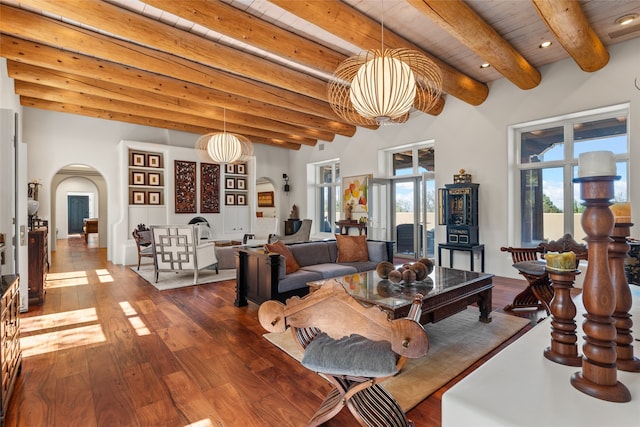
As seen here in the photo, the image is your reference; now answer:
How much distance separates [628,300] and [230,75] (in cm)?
556

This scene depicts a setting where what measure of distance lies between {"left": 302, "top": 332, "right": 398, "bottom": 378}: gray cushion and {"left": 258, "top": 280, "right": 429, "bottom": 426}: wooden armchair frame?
52mm

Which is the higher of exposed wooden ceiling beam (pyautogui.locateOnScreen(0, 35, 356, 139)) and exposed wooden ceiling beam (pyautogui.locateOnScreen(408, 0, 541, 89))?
exposed wooden ceiling beam (pyautogui.locateOnScreen(0, 35, 356, 139))

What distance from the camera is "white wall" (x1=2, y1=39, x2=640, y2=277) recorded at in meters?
4.53

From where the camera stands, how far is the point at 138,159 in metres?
7.81

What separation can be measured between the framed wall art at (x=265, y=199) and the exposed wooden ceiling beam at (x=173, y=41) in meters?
6.88

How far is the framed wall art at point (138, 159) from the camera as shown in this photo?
771 centimetres

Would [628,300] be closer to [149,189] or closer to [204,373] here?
[204,373]

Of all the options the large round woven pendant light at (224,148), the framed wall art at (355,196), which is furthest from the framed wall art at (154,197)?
the framed wall art at (355,196)

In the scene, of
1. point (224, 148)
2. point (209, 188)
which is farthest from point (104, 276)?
point (209, 188)

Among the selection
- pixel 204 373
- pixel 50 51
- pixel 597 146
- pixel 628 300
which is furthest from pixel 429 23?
pixel 50 51

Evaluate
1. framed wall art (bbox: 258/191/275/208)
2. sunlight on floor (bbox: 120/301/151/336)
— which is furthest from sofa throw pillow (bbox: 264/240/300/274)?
framed wall art (bbox: 258/191/275/208)

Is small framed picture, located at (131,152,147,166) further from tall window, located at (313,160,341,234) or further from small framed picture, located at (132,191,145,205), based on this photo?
tall window, located at (313,160,341,234)

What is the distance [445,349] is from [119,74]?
18.4ft

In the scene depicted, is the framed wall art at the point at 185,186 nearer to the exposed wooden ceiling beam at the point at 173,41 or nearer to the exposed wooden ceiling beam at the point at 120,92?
the exposed wooden ceiling beam at the point at 120,92
